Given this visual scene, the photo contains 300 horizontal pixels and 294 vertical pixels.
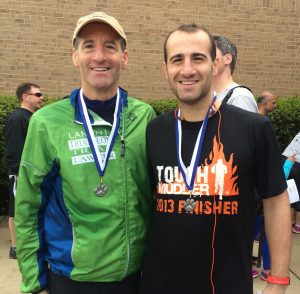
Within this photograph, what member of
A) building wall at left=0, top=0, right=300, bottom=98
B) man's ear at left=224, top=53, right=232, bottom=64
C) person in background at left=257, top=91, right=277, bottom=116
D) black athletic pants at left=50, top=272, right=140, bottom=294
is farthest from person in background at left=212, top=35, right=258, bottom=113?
building wall at left=0, top=0, right=300, bottom=98

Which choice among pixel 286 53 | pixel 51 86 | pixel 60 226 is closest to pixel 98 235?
pixel 60 226

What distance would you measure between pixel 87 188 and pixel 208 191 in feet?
1.97

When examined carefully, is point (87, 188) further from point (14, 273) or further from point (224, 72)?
point (14, 273)

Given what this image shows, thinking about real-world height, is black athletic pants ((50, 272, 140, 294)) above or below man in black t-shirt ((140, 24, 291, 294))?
below

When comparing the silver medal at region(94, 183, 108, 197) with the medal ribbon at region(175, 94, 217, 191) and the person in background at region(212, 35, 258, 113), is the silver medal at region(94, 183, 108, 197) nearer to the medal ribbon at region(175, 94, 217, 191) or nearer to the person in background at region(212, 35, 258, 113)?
the medal ribbon at region(175, 94, 217, 191)

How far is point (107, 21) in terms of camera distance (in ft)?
7.20

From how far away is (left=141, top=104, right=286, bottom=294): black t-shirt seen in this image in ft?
6.59

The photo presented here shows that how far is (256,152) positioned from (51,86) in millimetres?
7887

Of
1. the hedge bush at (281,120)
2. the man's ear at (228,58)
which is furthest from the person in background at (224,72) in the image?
the hedge bush at (281,120)

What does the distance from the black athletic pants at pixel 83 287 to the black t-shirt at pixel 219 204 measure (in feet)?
0.71

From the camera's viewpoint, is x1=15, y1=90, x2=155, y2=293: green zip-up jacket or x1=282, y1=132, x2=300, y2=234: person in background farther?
x1=282, y1=132, x2=300, y2=234: person in background

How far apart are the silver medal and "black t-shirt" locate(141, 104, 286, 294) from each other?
0.30m

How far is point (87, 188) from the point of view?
211 centimetres

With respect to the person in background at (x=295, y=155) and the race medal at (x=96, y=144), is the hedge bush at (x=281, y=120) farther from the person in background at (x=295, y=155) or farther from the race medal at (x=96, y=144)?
the race medal at (x=96, y=144)
